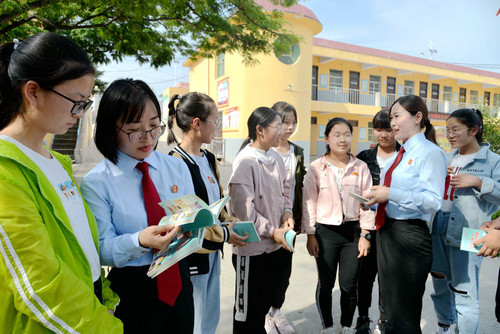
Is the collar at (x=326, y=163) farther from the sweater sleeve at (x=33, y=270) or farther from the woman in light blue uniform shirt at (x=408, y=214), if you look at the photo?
the sweater sleeve at (x=33, y=270)

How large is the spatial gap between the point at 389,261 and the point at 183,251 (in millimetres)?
1481

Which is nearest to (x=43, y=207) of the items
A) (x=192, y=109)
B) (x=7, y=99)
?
(x=7, y=99)

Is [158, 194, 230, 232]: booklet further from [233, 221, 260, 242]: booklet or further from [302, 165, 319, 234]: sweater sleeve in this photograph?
[302, 165, 319, 234]: sweater sleeve

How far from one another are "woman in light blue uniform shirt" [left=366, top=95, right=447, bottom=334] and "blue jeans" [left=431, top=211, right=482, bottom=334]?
334 mm

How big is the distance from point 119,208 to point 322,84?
18.8 m

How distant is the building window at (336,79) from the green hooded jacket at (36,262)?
1948 cm

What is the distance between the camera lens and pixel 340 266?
2.45 m

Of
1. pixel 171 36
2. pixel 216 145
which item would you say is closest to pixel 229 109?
pixel 216 145

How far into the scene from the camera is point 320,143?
19016 mm

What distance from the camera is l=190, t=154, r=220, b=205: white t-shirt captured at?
1976 mm

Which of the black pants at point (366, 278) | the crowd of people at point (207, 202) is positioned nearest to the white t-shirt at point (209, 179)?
the crowd of people at point (207, 202)

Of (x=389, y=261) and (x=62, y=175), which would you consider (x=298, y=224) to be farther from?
(x=62, y=175)

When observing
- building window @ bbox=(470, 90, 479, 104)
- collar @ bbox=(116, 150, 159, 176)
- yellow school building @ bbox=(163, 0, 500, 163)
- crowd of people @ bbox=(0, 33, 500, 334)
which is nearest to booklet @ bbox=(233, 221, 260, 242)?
crowd of people @ bbox=(0, 33, 500, 334)

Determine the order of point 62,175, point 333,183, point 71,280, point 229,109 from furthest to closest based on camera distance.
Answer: point 229,109
point 333,183
point 62,175
point 71,280
